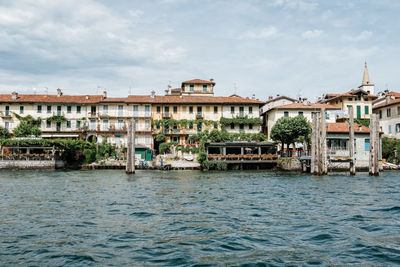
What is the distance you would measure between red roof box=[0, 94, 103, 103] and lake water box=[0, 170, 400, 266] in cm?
4755

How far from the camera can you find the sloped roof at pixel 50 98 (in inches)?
2431

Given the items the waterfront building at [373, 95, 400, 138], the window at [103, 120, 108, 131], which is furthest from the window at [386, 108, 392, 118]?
the window at [103, 120, 108, 131]

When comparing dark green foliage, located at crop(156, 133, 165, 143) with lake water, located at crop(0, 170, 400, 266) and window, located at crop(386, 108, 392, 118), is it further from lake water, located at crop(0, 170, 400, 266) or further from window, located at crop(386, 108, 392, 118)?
lake water, located at crop(0, 170, 400, 266)

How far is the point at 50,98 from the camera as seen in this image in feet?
208

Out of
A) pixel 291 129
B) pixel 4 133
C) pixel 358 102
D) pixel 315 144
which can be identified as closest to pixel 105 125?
pixel 4 133

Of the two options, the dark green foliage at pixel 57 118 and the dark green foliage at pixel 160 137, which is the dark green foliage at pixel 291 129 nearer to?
the dark green foliage at pixel 160 137

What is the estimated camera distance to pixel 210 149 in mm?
54969

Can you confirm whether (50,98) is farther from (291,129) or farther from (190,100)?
(291,129)

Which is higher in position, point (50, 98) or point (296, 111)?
point (50, 98)

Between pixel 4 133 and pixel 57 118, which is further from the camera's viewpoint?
pixel 57 118

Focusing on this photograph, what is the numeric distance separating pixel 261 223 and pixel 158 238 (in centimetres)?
390

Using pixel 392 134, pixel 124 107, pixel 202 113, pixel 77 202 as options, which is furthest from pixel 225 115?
pixel 77 202

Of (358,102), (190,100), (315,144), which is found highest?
(190,100)

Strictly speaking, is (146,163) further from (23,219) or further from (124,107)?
(23,219)
